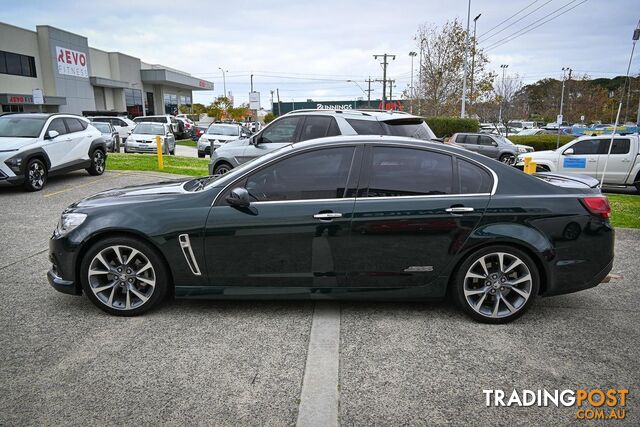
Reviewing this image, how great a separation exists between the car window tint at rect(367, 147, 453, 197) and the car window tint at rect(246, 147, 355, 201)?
0.26 meters

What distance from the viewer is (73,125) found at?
11.3m

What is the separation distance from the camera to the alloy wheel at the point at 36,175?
966 centimetres

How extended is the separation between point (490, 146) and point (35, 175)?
1846 cm

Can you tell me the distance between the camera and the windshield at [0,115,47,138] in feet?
32.7

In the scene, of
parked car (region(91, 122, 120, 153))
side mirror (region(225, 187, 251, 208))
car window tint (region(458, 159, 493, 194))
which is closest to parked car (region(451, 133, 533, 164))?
parked car (region(91, 122, 120, 153))

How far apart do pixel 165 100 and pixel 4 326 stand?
231 feet

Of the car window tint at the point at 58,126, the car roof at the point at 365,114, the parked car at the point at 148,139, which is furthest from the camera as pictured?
the parked car at the point at 148,139

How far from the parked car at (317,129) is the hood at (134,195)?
3786 mm

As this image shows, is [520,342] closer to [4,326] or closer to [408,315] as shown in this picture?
[408,315]

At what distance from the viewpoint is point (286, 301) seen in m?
4.41

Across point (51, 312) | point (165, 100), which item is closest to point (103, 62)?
point (165, 100)

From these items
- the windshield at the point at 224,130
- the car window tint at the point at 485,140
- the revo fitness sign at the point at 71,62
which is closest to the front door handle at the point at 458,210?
the windshield at the point at 224,130

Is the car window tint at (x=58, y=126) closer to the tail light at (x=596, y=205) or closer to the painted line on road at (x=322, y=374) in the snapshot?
the painted line on road at (x=322, y=374)

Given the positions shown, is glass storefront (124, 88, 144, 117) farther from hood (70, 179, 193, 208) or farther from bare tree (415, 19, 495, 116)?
hood (70, 179, 193, 208)
